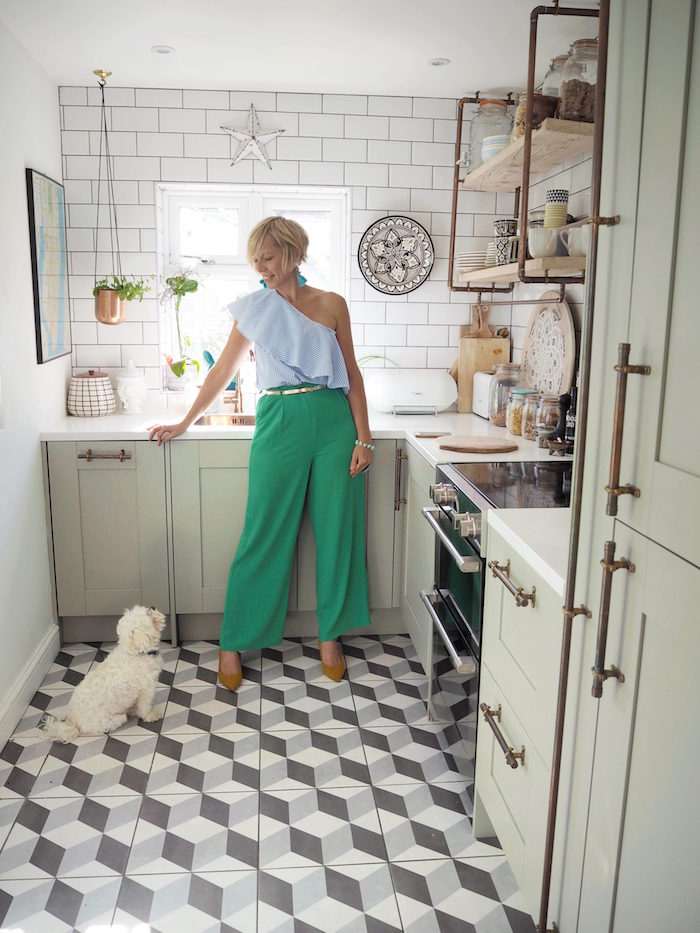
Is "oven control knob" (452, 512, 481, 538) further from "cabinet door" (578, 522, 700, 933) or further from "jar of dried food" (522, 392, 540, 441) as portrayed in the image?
"jar of dried food" (522, 392, 540, 441)

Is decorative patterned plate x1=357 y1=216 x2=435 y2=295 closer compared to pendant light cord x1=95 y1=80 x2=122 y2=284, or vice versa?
pendant light cord x1=95 y1=80 x2=122 y2=284

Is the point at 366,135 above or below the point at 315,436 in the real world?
above

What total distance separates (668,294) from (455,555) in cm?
116

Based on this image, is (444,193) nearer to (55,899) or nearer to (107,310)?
(107,310)

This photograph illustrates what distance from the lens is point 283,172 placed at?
3561 mm

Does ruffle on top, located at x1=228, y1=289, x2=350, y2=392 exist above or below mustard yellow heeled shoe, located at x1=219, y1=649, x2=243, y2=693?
above

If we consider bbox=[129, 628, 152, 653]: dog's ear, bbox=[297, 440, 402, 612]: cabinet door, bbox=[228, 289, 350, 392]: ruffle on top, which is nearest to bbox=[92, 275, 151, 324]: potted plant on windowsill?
bbox=[228, 289, 350, 392]: ruffle on top

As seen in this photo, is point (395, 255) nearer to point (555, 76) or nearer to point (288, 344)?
point (288, 344)

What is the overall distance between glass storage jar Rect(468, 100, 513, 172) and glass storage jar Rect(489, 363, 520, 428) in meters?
0.85

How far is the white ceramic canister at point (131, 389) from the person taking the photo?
3.54m

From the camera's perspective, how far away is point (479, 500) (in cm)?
210

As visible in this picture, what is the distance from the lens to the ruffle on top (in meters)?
2.84

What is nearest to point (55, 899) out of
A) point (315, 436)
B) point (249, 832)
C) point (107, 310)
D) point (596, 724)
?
point (249, 832)

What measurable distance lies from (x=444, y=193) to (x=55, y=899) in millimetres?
3064
